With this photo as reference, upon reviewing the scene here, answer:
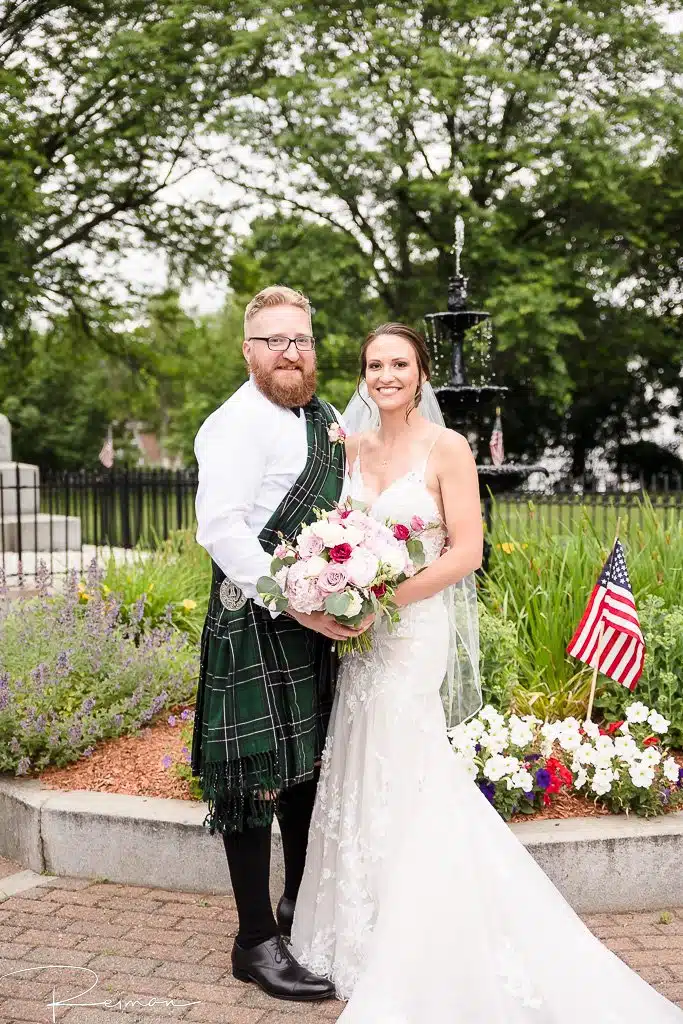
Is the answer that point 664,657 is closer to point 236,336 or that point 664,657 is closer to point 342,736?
point 342,736

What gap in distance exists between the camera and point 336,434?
138 inches

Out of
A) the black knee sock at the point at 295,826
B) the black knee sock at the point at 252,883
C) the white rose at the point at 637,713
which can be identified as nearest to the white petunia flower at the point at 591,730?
the white rose at the point at 637,713

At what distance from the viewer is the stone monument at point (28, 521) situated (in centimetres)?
1124

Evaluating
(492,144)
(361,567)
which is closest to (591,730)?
(361,567)

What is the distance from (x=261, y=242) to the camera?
21.0 metres

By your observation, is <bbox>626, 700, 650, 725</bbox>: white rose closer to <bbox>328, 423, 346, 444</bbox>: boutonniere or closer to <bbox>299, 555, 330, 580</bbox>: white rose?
<bbox>328, 423, 346, 444</bbox>: boutonniere

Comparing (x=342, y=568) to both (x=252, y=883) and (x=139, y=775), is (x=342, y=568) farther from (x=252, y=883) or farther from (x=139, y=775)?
(x=139, y=775)

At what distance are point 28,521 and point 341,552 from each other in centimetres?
905

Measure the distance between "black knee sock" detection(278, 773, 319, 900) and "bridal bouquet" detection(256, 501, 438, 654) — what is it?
0.90 metres

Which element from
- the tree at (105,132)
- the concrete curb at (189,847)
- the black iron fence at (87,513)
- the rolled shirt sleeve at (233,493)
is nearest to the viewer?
the rolled shirt sleeve at (233,493)

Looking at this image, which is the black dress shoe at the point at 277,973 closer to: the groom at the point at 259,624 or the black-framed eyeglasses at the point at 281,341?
the groom at the point at 259,624

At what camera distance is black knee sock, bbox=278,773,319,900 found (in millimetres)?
3668

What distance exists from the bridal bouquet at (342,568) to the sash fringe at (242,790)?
0.60 meters

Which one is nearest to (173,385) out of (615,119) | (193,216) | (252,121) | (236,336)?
(236,336)
